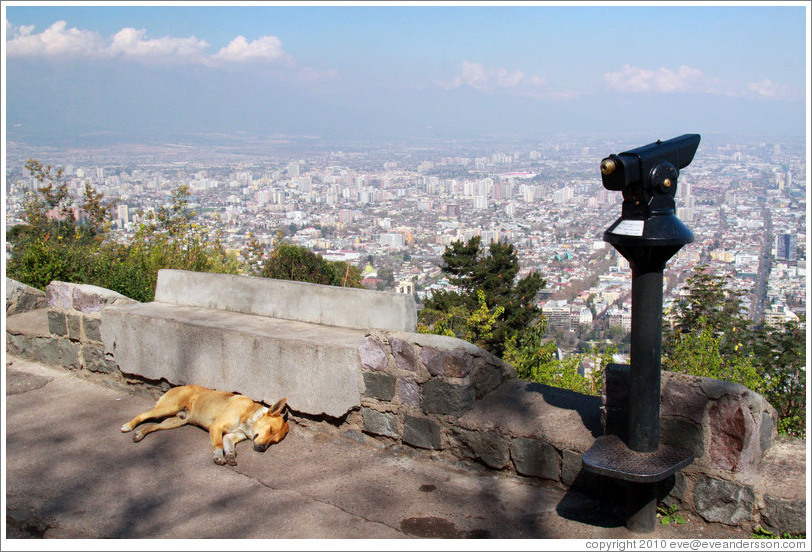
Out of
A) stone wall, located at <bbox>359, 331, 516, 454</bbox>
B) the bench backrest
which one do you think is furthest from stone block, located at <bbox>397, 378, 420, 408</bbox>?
the bench backrest

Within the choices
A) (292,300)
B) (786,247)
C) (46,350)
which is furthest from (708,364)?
(786,247)

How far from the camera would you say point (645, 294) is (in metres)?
3.17

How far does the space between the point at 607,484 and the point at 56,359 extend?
17.2 ft

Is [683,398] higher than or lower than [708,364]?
higher

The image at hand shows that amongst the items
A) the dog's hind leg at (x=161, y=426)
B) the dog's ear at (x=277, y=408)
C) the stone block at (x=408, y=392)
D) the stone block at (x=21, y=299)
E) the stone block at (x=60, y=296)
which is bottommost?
the dog's hind leg at (x=161, y=426)

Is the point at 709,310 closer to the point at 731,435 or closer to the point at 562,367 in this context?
the point at 562,367

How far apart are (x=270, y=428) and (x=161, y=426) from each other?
97cm

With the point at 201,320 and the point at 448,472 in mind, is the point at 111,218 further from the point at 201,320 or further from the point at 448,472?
the point at 448,472

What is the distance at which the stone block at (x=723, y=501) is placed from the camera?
327 cm

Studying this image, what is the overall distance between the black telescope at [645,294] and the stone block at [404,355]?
133 cm

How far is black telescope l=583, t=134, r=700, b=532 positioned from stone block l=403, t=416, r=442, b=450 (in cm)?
121

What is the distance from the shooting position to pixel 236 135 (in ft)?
170

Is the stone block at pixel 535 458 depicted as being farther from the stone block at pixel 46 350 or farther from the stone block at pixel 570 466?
the stone block at pixel 46 350

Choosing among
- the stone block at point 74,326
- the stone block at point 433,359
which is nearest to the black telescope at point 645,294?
the stone block at point 433,359
